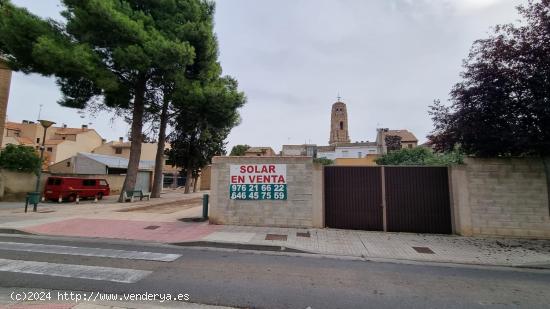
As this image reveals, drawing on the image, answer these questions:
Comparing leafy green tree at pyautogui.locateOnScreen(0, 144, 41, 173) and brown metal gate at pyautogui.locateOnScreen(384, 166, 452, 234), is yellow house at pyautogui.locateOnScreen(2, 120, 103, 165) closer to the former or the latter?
leafy green tree at pyautogui.locateOnScreen(0, 144, 41, 173)

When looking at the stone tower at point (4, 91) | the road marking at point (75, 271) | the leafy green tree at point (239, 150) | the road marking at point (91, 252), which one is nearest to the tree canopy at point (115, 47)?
the stone tower at point (4, 91)

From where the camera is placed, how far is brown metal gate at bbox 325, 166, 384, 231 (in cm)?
1089

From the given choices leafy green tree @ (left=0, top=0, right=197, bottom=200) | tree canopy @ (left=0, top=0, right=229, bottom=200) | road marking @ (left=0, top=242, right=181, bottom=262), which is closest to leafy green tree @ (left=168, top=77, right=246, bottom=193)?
tree canopy @ (left=0, top=0, right=229, bottom=200)

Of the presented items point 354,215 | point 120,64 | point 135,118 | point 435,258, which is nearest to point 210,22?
point 120,64

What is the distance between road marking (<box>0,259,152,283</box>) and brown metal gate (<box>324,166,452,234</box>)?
7437 millimetres

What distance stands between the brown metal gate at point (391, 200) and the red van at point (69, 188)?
61.0ft

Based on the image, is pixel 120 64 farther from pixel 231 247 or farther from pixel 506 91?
pixel 506 91

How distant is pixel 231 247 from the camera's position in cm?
841

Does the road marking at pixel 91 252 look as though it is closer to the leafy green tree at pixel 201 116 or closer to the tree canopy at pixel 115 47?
the tree canopy at pixel 115 47

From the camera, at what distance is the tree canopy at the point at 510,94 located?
9.02 m

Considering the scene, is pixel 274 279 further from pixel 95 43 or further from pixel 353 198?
pixel 95 43

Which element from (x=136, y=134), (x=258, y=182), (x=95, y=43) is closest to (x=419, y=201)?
(x=258, y=182)

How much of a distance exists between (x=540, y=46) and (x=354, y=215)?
8068mm

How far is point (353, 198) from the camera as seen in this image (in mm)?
11086
